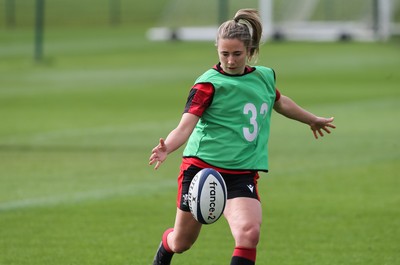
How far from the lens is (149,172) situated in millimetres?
14875

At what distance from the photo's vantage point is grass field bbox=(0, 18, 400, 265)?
1018 centimetres

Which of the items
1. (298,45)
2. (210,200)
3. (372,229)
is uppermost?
(210,200)

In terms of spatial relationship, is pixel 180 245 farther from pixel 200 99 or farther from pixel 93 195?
pixel 93 195

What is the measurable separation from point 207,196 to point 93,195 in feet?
18.2

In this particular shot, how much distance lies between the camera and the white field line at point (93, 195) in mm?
12352

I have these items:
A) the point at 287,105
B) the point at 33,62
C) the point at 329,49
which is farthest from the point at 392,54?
the point at 287,105

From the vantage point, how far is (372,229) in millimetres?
11039

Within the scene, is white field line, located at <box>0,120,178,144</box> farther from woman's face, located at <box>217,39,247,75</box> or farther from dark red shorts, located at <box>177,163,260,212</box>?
woman's face, located at <box>217,39,247,75</box>

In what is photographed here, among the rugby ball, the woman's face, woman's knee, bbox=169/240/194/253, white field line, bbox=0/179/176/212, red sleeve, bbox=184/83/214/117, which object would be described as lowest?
white field line, bbox=0/179/176/212

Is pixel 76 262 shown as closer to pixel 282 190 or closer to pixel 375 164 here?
pixel 282 190

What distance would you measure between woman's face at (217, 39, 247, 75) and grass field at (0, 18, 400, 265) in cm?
217

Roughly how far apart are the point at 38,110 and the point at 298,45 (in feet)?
72.1

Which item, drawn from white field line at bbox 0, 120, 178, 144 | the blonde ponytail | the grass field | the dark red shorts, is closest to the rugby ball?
the dark red shorts

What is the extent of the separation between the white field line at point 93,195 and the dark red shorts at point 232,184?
434 centimetres
